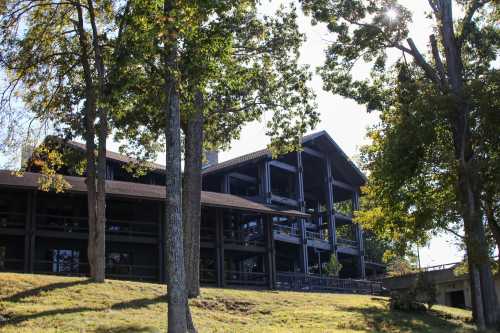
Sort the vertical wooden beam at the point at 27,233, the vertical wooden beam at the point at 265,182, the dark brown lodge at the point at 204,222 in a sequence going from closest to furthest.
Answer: the vertical wooden beam at the point at 27,233 < the dark brown lodge at the point at 204,222 < the vertical wooden beam at the point at 265,182

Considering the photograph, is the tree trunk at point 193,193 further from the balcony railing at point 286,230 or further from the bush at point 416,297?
the balcony railing at point 286,230

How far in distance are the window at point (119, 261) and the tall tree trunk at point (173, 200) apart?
2105cm

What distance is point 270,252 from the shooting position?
39.5m

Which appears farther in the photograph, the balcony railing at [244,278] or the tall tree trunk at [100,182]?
the balcony railing at [244,278]

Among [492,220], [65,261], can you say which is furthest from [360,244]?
[492,220]

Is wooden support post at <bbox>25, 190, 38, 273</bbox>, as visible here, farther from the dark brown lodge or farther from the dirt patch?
the dirt patch

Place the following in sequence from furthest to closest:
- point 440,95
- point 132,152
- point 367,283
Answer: point 367,283
point 132,152
point 440,95

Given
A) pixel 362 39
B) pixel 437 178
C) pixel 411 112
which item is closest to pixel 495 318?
pixel 437 178

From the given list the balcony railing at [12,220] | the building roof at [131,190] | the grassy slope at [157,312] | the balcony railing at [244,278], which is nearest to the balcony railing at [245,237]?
the balcony railing at [244,278]

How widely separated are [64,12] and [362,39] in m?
12.9

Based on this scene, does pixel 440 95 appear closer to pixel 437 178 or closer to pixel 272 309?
pixel 437 178

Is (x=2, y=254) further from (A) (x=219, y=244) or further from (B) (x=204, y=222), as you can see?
(B) (x=204, y=222)

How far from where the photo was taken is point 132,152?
27844 mm

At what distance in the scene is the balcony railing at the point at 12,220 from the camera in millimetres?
32544
